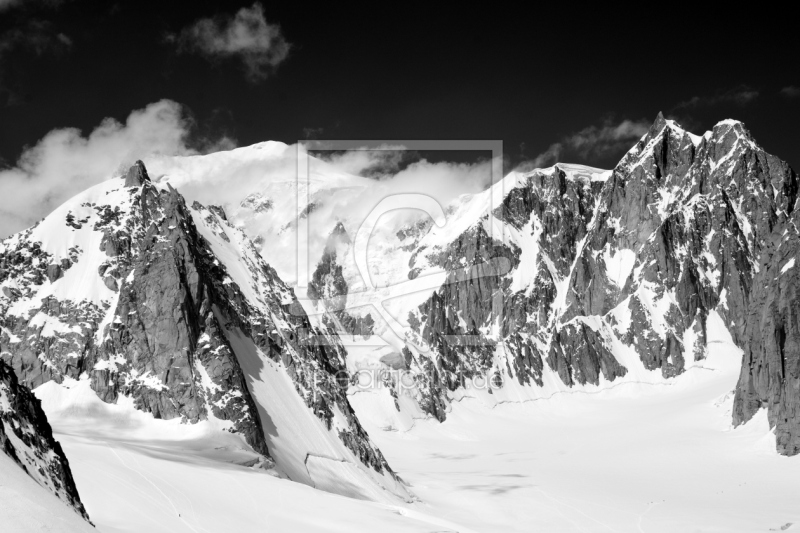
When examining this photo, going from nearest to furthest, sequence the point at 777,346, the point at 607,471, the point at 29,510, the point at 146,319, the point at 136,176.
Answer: the point at 29,510
the point at 146,319
the point at 136,176
the point at 607,471
the point at 777,346

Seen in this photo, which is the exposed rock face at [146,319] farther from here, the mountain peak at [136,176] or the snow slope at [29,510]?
the snow slope at [29,510]

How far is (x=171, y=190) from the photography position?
102125mm

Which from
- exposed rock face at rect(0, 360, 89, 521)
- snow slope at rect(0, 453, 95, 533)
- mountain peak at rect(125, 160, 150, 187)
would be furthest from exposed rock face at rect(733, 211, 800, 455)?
snow slope at rect(0, 453, 95, 533)

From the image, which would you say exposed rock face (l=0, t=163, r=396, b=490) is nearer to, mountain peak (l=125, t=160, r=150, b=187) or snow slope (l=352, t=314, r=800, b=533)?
mountain peak (l=125, t=160, r=150, b=187)

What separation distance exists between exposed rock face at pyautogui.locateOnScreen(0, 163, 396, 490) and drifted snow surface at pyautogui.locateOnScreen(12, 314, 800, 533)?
349 centimetres

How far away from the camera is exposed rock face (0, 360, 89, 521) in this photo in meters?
22.6

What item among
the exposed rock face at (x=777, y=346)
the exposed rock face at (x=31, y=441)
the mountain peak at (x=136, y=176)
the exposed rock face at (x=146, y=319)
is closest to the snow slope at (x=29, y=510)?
the exposed rock face at (x=31, y=441)

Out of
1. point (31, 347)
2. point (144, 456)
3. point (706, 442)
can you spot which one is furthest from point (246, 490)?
point (706, 442)

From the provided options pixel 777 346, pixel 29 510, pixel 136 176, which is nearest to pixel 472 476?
pixel 777 346

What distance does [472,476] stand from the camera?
131 meters

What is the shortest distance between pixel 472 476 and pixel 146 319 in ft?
224

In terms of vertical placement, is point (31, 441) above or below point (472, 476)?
above

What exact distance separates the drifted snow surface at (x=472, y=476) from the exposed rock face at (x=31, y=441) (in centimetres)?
1430

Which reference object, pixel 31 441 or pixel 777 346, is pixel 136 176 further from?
pixel 777 346
